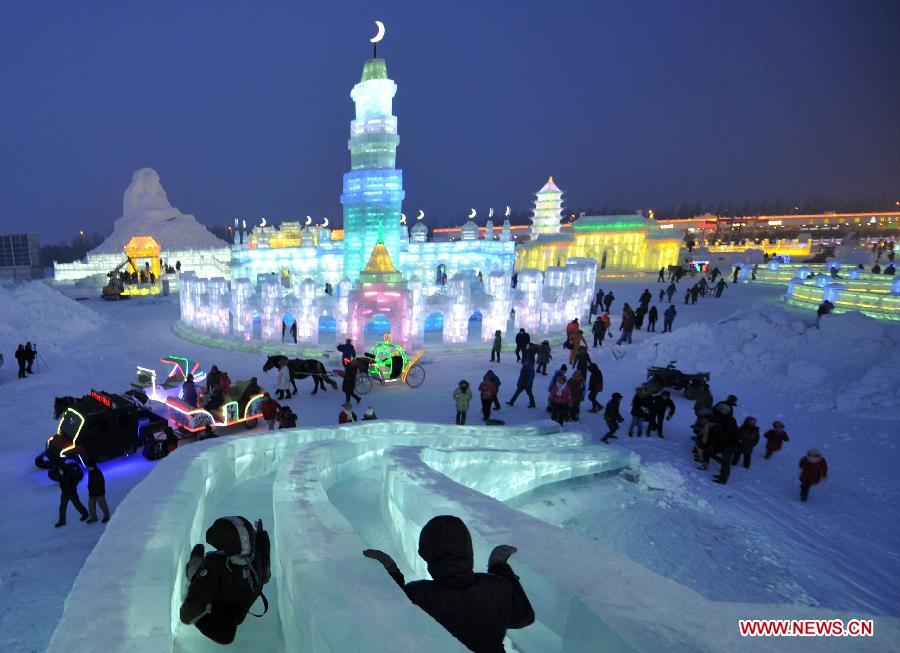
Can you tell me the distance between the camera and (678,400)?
12375 mm

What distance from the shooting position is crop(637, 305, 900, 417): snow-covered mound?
11.3 meters

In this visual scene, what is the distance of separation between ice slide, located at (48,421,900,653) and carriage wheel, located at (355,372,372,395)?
7178 mm

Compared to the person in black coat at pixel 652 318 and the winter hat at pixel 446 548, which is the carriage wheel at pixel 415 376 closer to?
the person in black coat at pixel 652 318

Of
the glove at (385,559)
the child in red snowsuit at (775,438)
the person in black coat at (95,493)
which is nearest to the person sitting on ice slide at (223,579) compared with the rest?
the glove at (385,559)

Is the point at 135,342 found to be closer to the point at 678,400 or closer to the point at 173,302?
the point at 173,302

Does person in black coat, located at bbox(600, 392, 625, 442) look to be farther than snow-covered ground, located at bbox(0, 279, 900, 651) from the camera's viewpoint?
Yes

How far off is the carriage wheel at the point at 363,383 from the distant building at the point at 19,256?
1751 inches

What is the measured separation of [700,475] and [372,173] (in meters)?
19.6

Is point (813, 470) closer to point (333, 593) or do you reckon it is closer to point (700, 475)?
point (700, 475)

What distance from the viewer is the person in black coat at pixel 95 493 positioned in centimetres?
661

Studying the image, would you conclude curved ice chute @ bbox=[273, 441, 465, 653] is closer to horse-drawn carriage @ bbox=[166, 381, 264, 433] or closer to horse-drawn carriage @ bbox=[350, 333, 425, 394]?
horse-drawn carriage @ bbox=[166, 381, 264, 433]

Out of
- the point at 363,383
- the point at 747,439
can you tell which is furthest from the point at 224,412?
the point at 747,439

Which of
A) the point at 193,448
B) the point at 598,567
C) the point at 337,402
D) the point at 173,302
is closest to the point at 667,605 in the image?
the point at 598,567

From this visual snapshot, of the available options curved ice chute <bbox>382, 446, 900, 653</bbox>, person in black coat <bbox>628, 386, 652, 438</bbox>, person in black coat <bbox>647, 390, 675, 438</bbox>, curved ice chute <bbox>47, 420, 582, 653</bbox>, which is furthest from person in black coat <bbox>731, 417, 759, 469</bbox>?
curved ice chute <bbox>382, 446, 900, 653</bbox>
